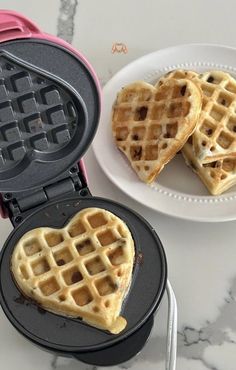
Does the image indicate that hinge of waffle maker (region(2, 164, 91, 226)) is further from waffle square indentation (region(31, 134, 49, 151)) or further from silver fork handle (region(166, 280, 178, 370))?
silver fork handle (region(166, 280, 178, 370))

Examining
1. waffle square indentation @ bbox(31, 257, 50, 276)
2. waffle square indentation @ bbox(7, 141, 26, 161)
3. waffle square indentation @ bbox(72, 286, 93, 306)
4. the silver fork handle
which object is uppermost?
waffle square indentation @ bbox(7, 141, 26, 161)

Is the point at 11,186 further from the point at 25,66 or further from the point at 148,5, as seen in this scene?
the point at 148,5

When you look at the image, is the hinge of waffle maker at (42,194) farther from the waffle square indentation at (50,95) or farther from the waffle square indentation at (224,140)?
the waffle square indentation at (224,140)

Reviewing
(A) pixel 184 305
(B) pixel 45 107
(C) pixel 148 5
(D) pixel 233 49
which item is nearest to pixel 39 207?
(B) pixel 45 107

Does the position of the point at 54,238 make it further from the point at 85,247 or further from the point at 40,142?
the point at 40,142

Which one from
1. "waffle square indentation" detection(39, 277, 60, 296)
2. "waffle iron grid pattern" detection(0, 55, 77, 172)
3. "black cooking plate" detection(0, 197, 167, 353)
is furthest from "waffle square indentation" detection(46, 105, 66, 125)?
"waffle square indentation" detection(39, 277, 60, 296)
